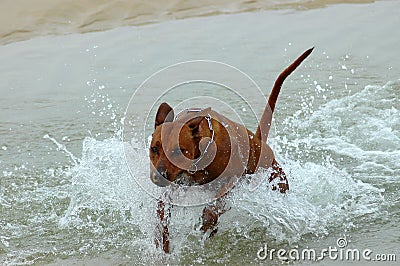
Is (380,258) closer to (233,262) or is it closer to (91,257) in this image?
(233,262)

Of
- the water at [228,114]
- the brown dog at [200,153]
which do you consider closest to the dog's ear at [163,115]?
the brown dog at [200,153]

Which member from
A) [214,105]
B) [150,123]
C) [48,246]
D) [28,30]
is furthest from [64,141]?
[28,30]

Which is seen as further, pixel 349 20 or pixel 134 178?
pixel 349 20

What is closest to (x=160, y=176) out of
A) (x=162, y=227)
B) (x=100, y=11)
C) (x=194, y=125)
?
(x=194, y=125)

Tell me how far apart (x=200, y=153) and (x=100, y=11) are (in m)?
6.40

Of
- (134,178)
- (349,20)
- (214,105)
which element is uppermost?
(349,20)

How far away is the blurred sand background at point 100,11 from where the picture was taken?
925cm

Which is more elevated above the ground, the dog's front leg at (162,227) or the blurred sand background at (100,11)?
the blurred sand background at (100,11)

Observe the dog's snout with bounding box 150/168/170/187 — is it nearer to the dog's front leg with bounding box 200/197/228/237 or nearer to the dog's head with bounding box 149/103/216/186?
the dog's head with bounding box 149/103/216/186

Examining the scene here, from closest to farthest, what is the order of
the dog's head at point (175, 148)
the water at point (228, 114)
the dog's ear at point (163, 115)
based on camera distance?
the dog's head at point (175, 148) < the dog's ear at point (163, 115) < the water at point (228, 114)

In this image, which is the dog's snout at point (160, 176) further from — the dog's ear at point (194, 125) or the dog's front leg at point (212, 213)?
the dog's front leg at point (212, 213)

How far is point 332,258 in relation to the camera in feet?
13.1

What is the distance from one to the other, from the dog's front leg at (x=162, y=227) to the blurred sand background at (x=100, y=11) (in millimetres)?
5510

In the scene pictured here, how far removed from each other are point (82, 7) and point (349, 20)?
3.44 metres
